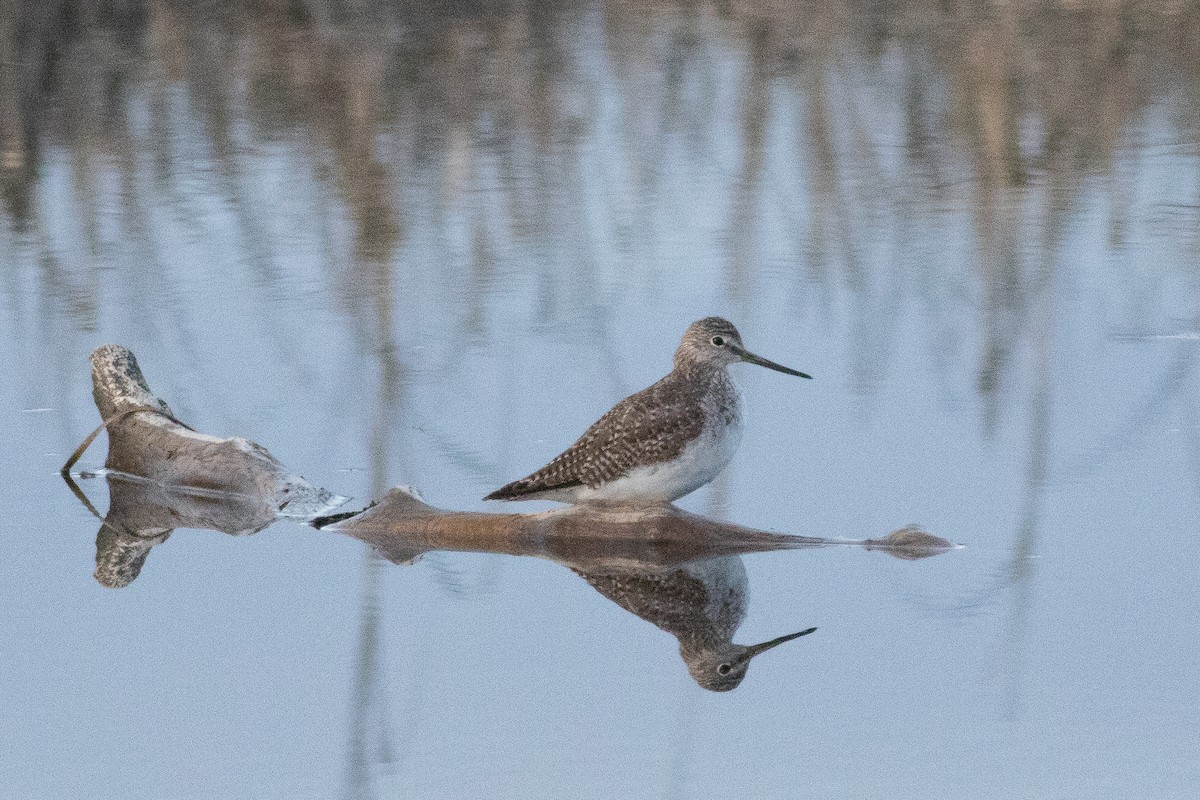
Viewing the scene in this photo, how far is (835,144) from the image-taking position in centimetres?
1023

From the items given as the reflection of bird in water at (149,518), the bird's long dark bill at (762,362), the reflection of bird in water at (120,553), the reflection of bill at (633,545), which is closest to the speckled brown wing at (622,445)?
the reflection of bill at (633,545)

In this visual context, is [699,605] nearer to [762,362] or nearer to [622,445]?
[622,445]

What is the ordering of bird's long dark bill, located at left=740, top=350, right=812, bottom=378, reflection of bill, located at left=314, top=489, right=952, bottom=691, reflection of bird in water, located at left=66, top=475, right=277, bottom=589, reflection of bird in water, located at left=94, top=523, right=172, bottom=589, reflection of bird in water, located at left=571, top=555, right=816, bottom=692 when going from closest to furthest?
reflection of bird in water, located at left=571, top=555, right=816, bottom=692, reflection of bill, located at left=314, top=489, right=952, bottom=691, reflection of bird in water, located at left=94, top=523, right=172, bottom=589, reflection of bird in water, located at left=66, top=475, right=277, bottom=589, bird's long dark bill, located at left=740, top=350, right=812, bottom=378

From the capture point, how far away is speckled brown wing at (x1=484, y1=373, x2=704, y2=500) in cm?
575

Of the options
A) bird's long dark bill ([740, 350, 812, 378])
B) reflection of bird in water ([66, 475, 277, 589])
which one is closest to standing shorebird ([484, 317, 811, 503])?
bird's long dark bill ([740, 350, 812, 378])

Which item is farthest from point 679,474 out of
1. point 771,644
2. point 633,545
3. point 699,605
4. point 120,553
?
point 120,553

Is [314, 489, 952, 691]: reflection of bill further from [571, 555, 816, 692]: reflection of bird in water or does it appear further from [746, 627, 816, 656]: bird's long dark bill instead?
[746, 627, 816, 656]: bird's long dark bill

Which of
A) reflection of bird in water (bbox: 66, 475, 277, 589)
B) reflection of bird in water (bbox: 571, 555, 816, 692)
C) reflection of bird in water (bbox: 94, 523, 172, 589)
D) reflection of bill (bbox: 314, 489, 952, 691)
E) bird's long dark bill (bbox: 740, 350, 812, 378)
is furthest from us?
bird's long dark bill (bbox: 740, 350, 812, 378)

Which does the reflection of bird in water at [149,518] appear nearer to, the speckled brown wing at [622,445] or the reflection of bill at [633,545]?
the reflection of bill at [633,545]

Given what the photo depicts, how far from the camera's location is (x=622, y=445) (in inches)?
227

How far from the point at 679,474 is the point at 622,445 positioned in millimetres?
188

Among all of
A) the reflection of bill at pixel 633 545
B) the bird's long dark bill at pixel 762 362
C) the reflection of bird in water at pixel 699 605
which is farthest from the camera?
the bird's long dark bill at pixel 762 362

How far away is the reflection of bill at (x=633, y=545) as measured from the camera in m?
5.17

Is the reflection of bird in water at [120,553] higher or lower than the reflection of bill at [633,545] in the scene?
lower
